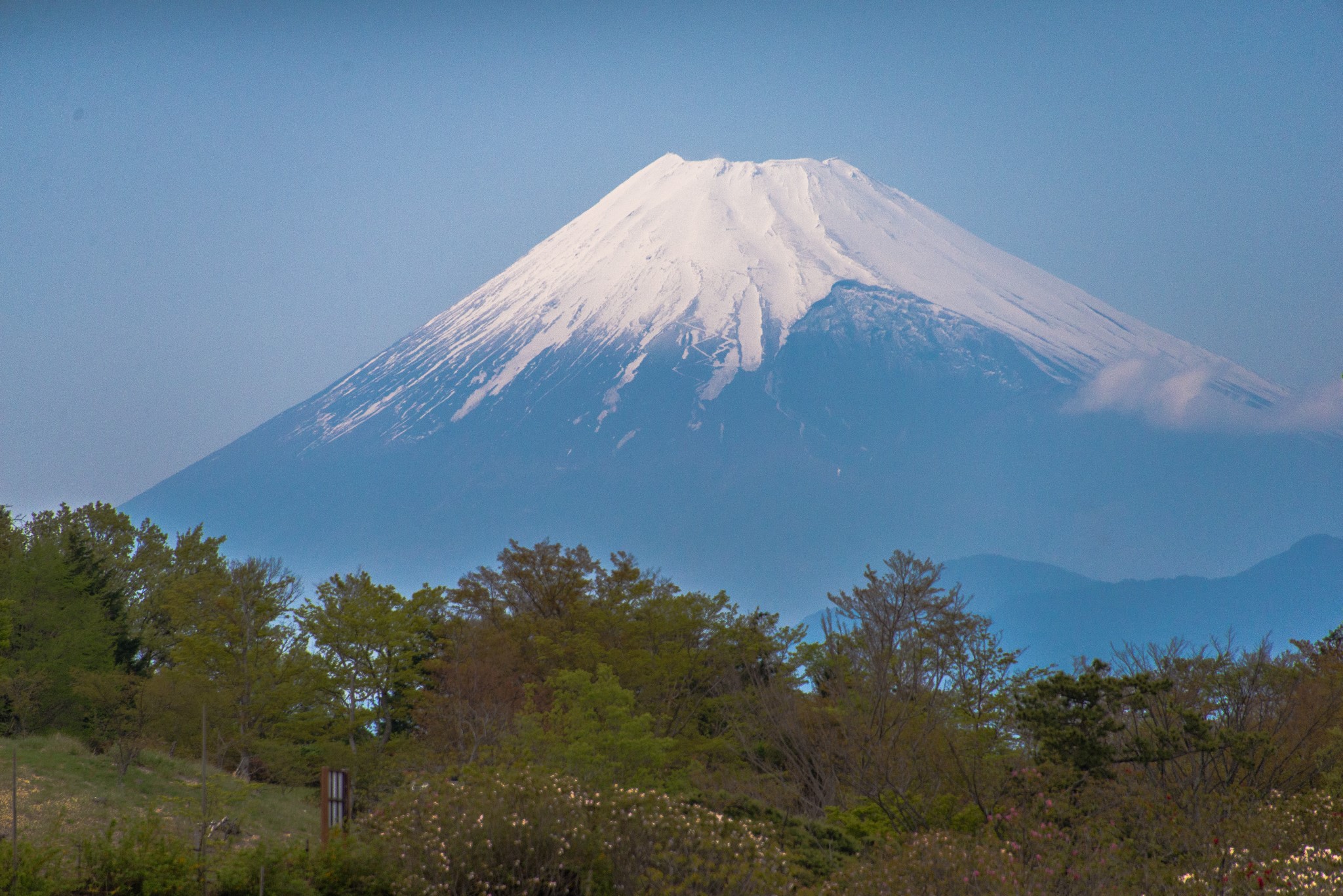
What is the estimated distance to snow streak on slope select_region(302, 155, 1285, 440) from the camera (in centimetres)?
13288

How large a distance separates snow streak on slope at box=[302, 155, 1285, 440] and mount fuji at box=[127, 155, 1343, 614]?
0.44m

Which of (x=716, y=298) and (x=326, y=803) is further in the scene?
(x=716, y=298)

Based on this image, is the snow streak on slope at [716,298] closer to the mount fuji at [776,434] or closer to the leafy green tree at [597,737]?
the mount fuji at [776,434]

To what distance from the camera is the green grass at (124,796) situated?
58.4 feet

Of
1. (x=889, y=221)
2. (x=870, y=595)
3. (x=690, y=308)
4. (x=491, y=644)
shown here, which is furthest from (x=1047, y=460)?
(x=870, y=595)

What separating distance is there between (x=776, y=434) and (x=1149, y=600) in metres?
48.6

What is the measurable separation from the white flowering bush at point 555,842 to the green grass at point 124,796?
19.2 ft

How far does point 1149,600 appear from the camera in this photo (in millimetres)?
126438

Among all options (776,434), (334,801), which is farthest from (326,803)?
(776,434)

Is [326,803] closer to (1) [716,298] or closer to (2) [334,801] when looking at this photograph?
(2) [334,801]

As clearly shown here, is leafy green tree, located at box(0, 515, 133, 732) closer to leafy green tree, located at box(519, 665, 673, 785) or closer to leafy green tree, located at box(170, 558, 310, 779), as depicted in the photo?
leafy green tree, located at box(170, 558, 310, 779)

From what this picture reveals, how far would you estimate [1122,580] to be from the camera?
129 m

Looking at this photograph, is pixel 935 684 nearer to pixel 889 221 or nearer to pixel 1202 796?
pixel 1202 796

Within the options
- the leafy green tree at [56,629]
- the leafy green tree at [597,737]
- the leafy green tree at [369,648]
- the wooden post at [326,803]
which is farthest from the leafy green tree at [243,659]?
the wooden post at [326,803]
